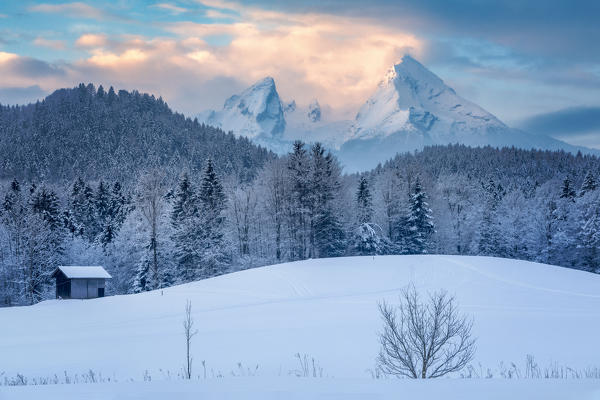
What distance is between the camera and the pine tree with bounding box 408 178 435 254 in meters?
65.6

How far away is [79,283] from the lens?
47844 mm

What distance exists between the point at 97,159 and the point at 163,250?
10899cm

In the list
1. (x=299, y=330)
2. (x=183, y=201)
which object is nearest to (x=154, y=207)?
(x=183, y=201)

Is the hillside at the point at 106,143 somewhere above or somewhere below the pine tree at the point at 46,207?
above

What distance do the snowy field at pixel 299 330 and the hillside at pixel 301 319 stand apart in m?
0.09

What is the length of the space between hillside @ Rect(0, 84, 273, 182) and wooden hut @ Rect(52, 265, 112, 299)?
82.8 metres

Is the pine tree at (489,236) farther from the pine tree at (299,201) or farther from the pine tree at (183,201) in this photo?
the pine tree at (183,201)

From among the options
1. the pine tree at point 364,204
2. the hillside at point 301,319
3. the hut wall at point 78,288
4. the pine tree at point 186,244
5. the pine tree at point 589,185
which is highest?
the pine tree at point 589,185

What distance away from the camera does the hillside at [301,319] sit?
23.3 meters

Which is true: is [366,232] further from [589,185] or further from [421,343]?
[421,343]

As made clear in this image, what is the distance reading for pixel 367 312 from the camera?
32812 mm

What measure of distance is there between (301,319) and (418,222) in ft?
123

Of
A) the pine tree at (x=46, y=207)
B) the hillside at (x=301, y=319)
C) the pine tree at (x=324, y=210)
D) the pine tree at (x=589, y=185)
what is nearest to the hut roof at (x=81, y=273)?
the hillside at (x=301, y=319)

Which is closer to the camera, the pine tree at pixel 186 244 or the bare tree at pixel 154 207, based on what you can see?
the bare tree at pixel 154 207
